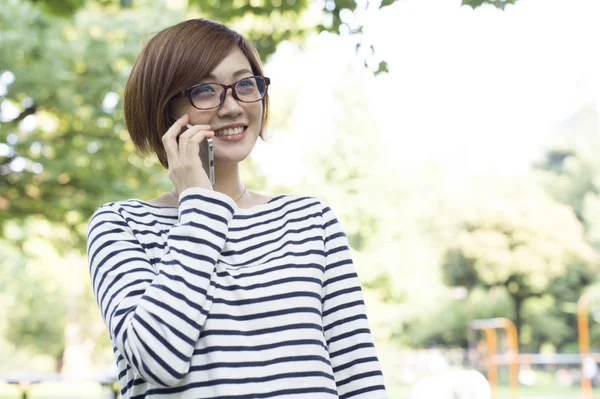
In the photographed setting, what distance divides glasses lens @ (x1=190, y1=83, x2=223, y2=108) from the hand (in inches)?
2.1

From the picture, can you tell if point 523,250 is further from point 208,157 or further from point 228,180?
point 208,157

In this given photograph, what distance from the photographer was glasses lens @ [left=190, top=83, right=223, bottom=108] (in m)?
1.59

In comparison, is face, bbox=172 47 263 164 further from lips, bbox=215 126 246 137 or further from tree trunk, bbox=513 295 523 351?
tree trunk, bbox=513 295 523 351

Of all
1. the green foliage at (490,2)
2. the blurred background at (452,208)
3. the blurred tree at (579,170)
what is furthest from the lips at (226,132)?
the blurred tree at (579,170)

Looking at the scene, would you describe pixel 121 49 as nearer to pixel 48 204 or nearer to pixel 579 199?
pixel 48 204

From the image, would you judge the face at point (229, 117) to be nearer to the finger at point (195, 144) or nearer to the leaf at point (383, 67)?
the finger at point (195, 144)

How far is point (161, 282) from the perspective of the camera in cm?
138

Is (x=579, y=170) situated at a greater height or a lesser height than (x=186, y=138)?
lesser

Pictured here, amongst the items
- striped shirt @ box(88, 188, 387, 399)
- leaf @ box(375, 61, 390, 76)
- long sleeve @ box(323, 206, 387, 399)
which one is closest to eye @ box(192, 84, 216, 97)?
striped shirt @ box(88, 188, 387, 399)

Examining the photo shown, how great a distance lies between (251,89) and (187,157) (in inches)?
8.3

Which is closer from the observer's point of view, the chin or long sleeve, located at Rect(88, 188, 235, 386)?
long sleeve, located at Rect(88, 188, 235, 386)

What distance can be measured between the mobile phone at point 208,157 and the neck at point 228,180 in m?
0.09

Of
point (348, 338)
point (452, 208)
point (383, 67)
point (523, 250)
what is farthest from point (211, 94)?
point (523, 250)

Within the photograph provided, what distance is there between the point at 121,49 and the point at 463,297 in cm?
2682
